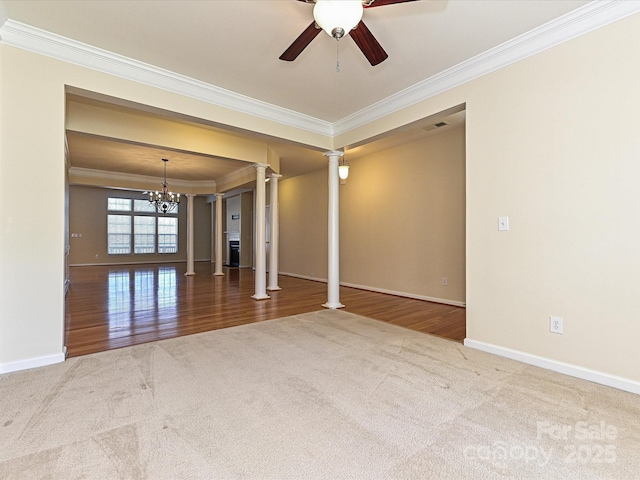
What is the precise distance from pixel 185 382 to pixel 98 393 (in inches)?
21.6

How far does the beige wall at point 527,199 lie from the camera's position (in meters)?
2.23

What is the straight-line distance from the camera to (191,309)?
4.68 m

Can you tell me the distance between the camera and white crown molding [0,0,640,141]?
232 centimetres

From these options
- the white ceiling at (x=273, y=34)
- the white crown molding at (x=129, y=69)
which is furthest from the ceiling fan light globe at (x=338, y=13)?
the white crown molding at (x=129, y=69)

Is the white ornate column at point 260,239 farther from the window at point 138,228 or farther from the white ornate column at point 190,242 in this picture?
the window at point 138,228

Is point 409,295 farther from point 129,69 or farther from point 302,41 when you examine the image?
point 129,69

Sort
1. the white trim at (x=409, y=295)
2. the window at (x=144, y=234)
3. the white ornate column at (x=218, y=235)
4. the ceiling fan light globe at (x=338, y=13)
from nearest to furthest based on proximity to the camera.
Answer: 1. the ceiling fan light globe at (x=338, y=13)
2. the white trim at (x=409, y=295)
3. the white ornate column at (x=218, y=235)
4. the window at (x=144, y=234)

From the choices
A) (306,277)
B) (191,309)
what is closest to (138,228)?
(306,277)

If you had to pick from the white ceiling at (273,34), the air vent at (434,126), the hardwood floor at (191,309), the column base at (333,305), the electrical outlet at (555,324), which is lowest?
the hardwood floor at (191,309)

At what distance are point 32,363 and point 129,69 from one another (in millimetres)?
2742

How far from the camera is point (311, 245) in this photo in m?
7.98

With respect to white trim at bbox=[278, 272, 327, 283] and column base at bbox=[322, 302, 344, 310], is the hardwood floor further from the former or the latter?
white trim at bbox=[278, 272, 327, 283]

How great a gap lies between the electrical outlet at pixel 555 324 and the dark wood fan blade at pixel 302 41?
9.13 ft

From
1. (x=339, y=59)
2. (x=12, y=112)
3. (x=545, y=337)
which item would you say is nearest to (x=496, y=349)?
(x=545, y=337)
